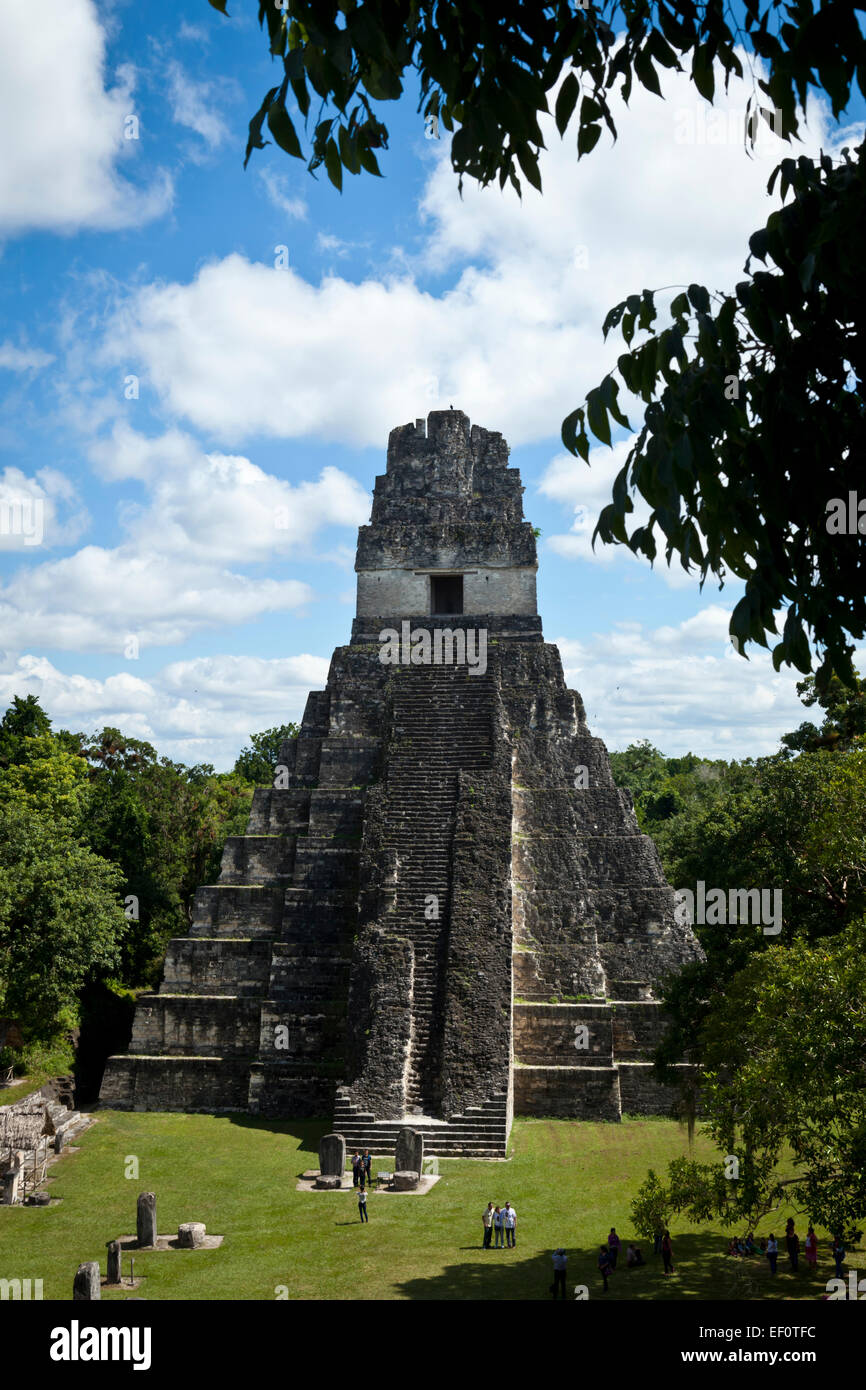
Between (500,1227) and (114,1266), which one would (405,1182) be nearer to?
(500,1227)

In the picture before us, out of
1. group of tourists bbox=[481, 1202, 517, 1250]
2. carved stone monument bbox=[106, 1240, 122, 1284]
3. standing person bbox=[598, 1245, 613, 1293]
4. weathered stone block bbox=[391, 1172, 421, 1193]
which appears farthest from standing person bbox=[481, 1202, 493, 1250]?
Result: carved stone monument bbox=[106, 1240, 122, 1284]

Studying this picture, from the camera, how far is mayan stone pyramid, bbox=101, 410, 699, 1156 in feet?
61.6

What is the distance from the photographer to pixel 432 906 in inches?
814

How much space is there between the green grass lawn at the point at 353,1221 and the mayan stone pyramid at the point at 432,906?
101 cm

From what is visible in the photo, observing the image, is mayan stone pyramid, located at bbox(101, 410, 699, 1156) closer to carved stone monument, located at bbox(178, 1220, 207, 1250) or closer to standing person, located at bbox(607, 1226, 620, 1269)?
carved stone monument, located at bbox(178, 1220, 207, 1250)

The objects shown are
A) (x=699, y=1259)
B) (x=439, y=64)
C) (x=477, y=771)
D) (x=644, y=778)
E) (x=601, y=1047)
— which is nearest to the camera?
(x=439, y=64)

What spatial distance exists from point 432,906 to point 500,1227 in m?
7.96

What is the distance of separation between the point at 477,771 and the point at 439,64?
19764mm

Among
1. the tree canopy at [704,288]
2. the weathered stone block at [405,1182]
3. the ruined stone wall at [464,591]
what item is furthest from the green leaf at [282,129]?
the ruined stone wall at [464,591]

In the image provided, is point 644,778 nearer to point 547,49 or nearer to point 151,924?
point 151,924

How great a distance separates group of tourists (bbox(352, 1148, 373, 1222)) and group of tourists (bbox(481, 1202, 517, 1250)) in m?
1.72

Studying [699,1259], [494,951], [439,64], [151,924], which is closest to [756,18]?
[439,64]

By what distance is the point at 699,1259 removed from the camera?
12.6 m
